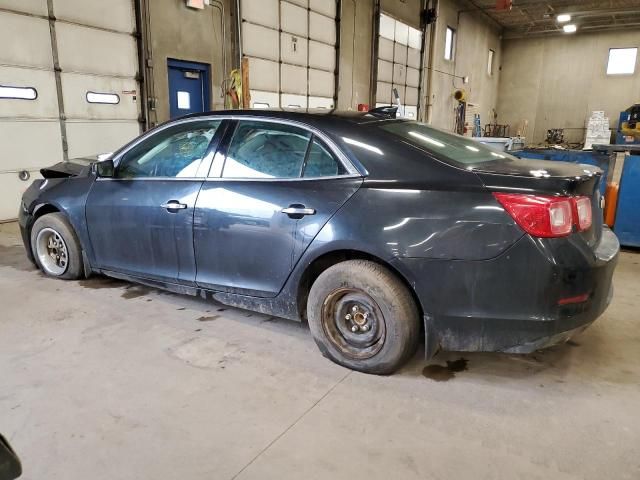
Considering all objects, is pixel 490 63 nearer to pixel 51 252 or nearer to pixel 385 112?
pixel 385 112

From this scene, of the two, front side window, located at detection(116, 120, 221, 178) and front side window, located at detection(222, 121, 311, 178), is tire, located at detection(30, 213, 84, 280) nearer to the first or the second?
front side window, located at detection(116, 120, 221, 178)

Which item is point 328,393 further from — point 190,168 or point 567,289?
point 190,168

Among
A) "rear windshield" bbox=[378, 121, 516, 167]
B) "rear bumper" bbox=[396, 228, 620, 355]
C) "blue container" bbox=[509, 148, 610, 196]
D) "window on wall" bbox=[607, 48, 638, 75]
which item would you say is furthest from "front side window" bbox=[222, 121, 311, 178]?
"window on wall" bbox=[607, 48, 638, 75]

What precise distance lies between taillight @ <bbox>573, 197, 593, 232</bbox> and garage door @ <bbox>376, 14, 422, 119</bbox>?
12411 millimetres

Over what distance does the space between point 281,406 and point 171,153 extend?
186cm

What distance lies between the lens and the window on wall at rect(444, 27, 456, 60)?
57.3 ft

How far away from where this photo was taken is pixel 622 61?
20.5 m

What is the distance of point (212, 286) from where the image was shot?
3.05m

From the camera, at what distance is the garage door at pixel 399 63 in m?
14.0

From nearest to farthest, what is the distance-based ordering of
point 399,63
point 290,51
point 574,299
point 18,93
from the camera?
point 574,299, point 18,93, point 290,51, point 399,63

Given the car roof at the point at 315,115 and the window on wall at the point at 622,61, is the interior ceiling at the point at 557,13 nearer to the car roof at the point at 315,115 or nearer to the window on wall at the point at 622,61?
the window on wall at the point at 622,61

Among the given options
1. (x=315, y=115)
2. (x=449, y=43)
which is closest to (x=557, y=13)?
(x=449, y=43)

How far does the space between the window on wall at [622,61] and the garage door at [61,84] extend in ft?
66.8

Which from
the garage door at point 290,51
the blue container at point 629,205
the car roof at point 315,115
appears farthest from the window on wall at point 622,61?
the car roof at point 315,115
